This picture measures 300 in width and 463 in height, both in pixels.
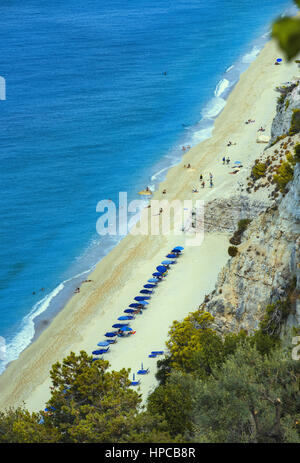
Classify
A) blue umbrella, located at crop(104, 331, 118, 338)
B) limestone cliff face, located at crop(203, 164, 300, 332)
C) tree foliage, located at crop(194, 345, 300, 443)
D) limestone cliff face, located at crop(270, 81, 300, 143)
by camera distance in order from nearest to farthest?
tree foliage, located at crop(194, 345, 300, 443), limestone cliff face, located at crop(203, 164, 300, 332), blue umbrella, located at crop(104, 331, 118, 338), limestone cliff face, located at crop(270, 81, 300, 143)

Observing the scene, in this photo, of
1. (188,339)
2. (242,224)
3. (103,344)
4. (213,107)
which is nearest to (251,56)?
(213,107)

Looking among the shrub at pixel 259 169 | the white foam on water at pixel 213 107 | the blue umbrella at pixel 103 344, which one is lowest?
the blue umbrella at pixel 103 344

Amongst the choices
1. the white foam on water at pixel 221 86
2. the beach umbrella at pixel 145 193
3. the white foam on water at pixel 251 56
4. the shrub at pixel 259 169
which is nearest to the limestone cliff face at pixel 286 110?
the shrub at pixel 259 169

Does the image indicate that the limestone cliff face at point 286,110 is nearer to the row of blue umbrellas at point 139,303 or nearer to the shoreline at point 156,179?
the row of blue umbrellas at point 139,303

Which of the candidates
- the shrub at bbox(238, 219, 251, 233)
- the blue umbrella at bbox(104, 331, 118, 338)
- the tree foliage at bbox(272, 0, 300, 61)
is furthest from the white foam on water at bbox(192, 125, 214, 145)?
the tree foliage at bbox(272, 0, 300, 61)

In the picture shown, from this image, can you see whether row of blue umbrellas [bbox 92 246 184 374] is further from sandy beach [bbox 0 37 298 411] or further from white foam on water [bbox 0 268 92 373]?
white foam on water [bbox 0 268 92 373]

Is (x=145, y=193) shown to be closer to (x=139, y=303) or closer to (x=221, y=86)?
(x=139, y=303)

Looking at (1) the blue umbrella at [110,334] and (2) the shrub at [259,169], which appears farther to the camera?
(2) the shrub at [259,169]

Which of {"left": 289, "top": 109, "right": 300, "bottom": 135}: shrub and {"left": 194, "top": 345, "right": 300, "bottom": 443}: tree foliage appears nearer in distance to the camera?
{"left": 194, "top": 345, "right": 300, "bottom": 443}: tree foliage
